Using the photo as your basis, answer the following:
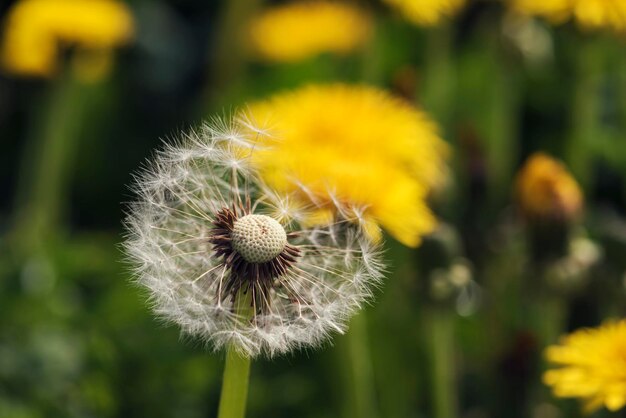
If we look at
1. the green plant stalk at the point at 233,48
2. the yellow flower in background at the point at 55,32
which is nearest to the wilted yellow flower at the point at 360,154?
the yellow flower in background at the point at 55,32

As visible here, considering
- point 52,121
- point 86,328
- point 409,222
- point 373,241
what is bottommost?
point 373,241

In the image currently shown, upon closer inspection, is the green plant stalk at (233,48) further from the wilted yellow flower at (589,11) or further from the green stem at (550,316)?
the green stem at (550,316)

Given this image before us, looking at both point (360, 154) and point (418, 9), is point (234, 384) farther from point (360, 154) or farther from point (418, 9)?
point (418, 9)

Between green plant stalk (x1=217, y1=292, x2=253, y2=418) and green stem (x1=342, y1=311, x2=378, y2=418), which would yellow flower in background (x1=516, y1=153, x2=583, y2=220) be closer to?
green stem (x1=342, y1=311, x2=378, y2=418)

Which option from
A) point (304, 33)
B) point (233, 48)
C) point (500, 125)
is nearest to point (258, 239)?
point (500, 125)

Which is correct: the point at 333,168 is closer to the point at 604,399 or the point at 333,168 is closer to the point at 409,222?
the point at 409,222

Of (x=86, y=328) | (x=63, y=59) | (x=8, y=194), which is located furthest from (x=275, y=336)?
(x=8, y=194)
